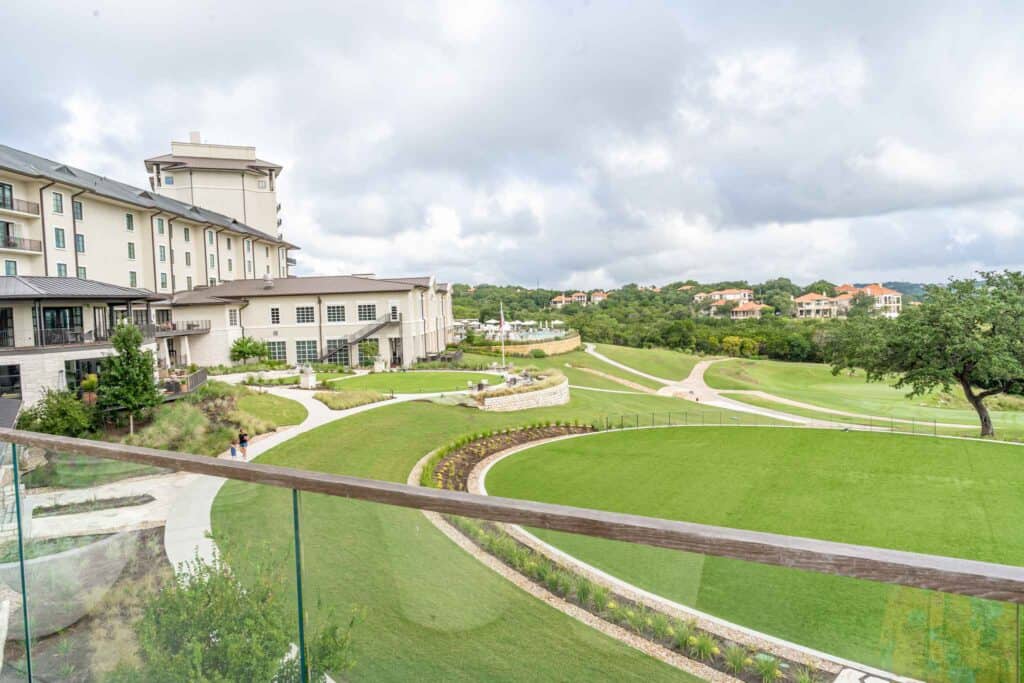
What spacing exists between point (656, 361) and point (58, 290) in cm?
4307

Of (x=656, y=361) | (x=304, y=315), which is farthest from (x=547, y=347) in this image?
(x=304, y=315)

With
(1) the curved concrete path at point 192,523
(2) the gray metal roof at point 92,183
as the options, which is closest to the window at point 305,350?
(2) the gray metal roof at point 92,183

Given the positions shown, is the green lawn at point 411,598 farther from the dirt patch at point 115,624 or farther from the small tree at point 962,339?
the small tree at point 962,339

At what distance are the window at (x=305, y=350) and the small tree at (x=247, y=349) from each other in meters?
1.84

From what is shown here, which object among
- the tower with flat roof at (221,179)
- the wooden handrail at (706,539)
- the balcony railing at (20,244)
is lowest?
the wooden handrail at (706,539)

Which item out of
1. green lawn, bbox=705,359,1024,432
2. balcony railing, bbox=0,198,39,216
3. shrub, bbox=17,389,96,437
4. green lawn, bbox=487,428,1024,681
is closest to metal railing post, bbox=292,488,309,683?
green lawn, bbox=487,428,1024,681

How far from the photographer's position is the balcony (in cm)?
3037

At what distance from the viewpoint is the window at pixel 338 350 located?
3509 centimetres

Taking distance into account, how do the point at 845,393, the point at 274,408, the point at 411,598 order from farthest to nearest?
the point at 845,393 < the point at 274,408 < the point at 411,598

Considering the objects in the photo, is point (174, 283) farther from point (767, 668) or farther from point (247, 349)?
point (767, 668)

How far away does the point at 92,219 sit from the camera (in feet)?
93.6

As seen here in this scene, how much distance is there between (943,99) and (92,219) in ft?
132

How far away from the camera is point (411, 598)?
1799 millimetres

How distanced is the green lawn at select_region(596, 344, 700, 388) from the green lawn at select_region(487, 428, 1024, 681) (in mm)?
27871
